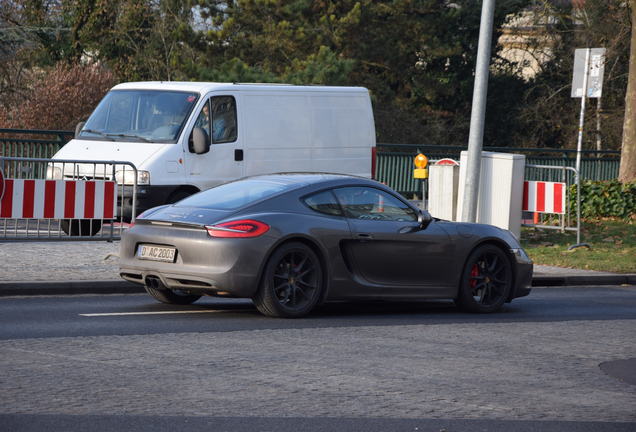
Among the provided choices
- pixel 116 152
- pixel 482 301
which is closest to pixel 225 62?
pixel 116 152

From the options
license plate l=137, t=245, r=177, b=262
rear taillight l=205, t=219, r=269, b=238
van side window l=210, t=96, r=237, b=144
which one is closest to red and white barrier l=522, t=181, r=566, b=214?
van side window l=210, t=96, r=237, b=144

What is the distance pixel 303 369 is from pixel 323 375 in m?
0.23

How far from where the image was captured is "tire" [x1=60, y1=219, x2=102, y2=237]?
1433cm

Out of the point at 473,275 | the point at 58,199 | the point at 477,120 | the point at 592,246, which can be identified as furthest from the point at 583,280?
the point at 58,199

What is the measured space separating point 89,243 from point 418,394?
1016 cm

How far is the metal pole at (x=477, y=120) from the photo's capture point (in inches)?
654

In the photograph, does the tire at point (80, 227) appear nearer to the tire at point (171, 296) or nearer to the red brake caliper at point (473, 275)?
the tire at point (171, 296)

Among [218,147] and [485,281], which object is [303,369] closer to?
[485,281]

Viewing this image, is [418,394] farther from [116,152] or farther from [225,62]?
[225,62]

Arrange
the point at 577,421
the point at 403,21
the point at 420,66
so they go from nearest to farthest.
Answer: the point at 577,421
the point at 403,21
the point at 420,66

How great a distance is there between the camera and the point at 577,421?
6672 mm

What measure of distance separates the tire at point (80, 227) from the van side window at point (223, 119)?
130 inches

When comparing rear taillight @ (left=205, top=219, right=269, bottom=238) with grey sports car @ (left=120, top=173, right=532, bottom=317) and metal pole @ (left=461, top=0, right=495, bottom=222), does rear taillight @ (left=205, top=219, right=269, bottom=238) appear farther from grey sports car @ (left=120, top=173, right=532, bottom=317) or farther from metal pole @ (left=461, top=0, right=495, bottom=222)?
metal pole @ (left=461, top=0, right=495, bottom=222)

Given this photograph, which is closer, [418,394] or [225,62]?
[418,394]
